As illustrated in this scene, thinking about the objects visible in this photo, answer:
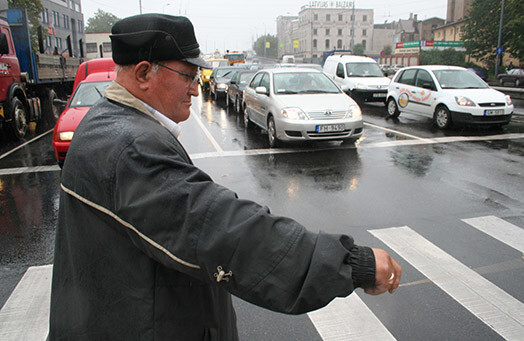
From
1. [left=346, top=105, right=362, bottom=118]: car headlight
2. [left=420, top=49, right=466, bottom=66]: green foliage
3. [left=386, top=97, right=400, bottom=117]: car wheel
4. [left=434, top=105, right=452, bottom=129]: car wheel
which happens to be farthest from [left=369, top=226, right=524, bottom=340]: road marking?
[left=420, top=49, right=466, bottom=66]: green foliage

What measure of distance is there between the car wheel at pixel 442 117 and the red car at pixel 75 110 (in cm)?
868

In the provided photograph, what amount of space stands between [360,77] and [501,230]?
573 inches

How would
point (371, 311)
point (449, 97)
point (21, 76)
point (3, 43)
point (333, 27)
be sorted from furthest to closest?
1. point (333, 27)
2. point (21, 76)
3. point (449, 97)
4. point (3, 43)
5. point (371, 311)

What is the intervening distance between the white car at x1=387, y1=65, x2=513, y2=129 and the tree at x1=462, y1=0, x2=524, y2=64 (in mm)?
30637

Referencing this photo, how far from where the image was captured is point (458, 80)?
40.3ft

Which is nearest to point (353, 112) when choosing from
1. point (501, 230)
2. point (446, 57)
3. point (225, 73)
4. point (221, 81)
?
point (501, 230)

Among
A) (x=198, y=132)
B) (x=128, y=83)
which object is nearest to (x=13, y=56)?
(x=198, y=132)

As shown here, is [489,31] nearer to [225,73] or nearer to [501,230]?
[225,73]

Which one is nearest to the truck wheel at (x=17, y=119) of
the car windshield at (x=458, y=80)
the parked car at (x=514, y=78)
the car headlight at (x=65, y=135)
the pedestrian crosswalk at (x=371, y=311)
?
the car headlight at (x=65, y=135)

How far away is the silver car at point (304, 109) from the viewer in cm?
918

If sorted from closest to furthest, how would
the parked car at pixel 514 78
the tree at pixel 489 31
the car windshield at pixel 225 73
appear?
the car windshield at pixel 225 73, the parked car at pixel 514 78, the tree at pixel 489 31

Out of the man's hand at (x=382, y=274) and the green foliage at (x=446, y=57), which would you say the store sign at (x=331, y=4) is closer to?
the green foliage at (x=446, y=57)

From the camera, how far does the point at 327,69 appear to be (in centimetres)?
2061

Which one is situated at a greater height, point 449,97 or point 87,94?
point 87,94
